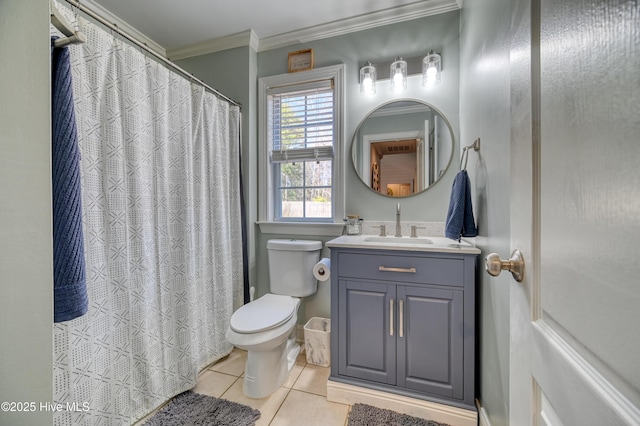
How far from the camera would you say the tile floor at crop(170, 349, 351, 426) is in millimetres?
1326

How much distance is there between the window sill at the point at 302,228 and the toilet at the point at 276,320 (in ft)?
0.42

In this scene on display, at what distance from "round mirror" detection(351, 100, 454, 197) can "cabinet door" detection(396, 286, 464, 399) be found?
2.66ft

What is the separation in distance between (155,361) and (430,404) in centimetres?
147

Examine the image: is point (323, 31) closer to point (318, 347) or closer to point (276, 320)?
point (276, 320)

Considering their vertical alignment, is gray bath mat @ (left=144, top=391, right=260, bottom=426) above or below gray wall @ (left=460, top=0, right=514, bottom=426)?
below

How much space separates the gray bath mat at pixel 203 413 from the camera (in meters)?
1.28

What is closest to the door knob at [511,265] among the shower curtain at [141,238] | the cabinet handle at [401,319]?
the cabinet handle at [401,319]

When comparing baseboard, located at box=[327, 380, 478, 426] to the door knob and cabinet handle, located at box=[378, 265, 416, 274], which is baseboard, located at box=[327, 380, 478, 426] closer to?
cabinet handle, located at box=[378, 265, 416, 274]

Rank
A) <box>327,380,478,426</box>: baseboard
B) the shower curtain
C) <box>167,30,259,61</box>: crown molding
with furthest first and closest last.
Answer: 1. <box>167,30,259,61</box>: crown molding
2. <box>327,380,478,426</box>: baseboard
3. the shower curtain

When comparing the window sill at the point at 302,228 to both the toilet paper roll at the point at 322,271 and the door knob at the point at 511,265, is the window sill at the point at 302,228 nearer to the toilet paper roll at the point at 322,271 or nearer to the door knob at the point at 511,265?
the toilet paper roll at the point at 322,271

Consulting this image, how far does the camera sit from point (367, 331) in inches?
55.5

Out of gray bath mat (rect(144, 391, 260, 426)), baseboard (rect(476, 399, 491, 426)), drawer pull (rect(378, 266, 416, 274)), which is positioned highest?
drawer pull (rect(378, 266, 416, 274))

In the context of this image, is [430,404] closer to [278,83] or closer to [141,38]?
[278,83]

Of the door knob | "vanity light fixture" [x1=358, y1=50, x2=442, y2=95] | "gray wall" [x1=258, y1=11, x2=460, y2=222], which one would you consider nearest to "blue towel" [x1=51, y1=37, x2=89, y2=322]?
the door knob
